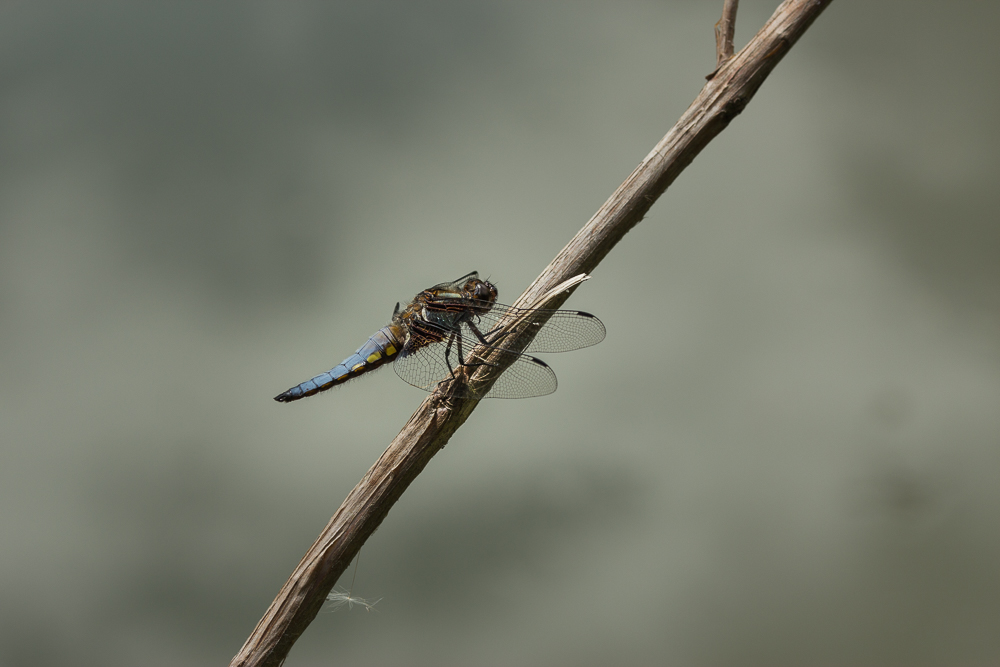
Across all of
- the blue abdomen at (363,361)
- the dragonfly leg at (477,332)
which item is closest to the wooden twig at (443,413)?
the dragonfly leg at (477,332)

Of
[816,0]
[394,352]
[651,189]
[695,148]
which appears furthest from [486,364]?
[816,0]

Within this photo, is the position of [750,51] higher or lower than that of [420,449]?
higher

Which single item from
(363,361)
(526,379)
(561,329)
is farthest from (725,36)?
(363,361)

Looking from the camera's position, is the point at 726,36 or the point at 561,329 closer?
the point at 726,36

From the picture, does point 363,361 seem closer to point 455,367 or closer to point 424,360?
point 424,360

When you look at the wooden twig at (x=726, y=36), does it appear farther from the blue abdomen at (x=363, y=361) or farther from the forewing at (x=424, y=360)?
the blue abdomen at (x=363, y=361)

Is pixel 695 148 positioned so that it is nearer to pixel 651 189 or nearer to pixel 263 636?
pixel 651 189
